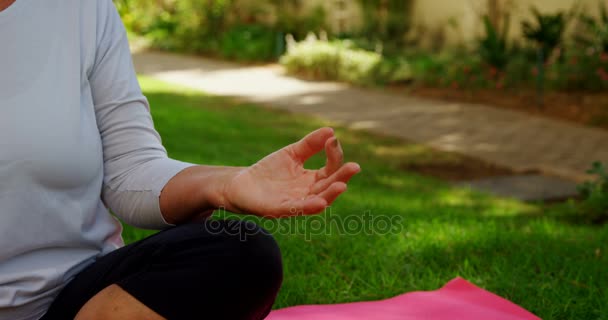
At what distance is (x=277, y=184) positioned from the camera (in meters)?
1.71

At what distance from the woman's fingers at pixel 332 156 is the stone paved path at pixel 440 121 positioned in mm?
4861

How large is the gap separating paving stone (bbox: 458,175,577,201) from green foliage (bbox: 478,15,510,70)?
4869 millimetres

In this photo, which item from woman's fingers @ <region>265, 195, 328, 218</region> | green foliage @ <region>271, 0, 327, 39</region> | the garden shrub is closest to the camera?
woman's fingers @ <region>265, 195, 328, 218</region>

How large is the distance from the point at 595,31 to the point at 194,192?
908 centimetres

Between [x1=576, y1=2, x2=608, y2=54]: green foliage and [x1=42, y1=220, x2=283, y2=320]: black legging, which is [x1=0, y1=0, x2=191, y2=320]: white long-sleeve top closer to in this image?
[x1=42, y1=220, x2=283, y2=320]: black legging

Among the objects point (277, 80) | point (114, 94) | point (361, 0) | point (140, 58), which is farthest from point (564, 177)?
point (140, 58)

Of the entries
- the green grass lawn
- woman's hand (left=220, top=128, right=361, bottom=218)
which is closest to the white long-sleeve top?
woman's hand (left=220, top=128, right=361, bottom=218)

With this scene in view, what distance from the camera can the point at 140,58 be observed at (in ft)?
55.0

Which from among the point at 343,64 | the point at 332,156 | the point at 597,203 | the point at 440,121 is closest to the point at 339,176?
the point at 332,156

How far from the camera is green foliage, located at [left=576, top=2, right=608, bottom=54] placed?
9.69 m

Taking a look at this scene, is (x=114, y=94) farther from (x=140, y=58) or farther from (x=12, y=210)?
(x=140, y=58)

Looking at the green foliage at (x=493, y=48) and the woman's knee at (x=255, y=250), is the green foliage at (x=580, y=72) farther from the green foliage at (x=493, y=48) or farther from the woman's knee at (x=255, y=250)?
the woman's knee at (x=255, y=250)

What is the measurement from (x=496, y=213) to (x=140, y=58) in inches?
505

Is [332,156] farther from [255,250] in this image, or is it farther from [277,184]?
[255,250]
